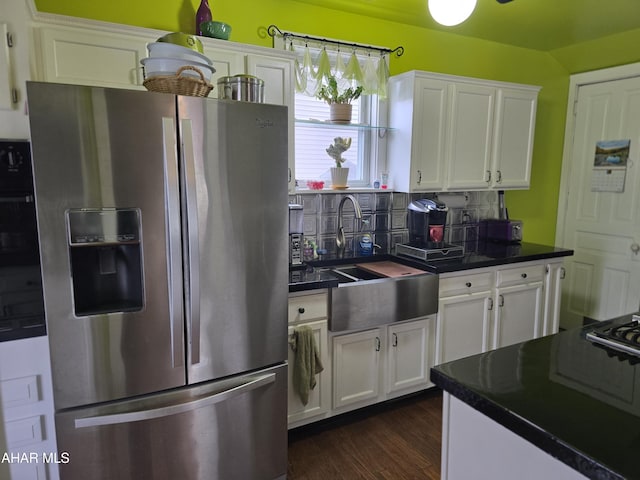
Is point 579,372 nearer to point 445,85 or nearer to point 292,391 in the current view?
point 292,391

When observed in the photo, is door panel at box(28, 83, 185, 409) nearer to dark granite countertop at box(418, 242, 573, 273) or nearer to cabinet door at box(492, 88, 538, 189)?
dark granite countertop at box(418, 242, 573, 273)

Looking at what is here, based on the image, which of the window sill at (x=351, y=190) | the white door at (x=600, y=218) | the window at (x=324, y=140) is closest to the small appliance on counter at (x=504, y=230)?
the white door at (x=600, y=218)

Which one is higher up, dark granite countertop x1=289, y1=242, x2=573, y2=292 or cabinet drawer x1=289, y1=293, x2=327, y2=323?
dark granite countertop x1=289, y1=242, x2=573, y2=292

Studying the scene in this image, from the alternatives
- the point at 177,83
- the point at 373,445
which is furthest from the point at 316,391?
the point at 177,83

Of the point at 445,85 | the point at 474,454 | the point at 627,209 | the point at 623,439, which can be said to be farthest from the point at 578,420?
the point at 627,209

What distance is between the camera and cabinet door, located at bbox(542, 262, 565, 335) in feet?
10.2

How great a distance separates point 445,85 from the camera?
281cm

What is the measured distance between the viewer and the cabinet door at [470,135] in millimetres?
2898

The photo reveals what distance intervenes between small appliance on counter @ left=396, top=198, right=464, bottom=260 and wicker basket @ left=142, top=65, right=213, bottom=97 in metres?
1.76

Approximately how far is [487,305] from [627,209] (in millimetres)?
1703

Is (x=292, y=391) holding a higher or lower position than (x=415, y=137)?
lower

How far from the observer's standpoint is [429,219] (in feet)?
9.62

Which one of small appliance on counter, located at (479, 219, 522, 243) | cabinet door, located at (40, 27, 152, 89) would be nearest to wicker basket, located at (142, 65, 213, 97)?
cabinet door, located at (40, 27, 152, 89)

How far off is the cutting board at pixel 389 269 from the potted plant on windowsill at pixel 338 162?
0.56 meters
